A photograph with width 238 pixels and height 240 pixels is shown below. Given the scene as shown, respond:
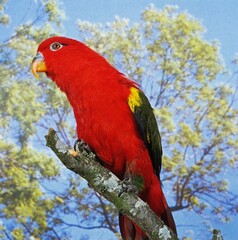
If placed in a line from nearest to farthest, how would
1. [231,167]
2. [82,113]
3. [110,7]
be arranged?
1. [82,113]
2. [231,167]
3. [110,7]

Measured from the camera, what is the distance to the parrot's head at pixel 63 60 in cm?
141

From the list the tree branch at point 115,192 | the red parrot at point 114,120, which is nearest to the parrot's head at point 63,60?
the red parrot at point 114,120

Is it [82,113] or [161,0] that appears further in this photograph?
[161,0]

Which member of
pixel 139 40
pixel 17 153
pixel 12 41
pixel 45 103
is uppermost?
pixel 139 40

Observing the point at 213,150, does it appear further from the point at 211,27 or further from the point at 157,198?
the point at 157,198

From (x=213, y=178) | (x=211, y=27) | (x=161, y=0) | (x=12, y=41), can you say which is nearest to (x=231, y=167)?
(x=213, y=178)

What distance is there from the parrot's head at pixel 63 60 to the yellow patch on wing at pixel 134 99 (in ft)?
0.44

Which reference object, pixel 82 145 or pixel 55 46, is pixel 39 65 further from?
pixel 82 145

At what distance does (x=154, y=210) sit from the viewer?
1.40 m

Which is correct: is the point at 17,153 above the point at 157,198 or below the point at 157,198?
above

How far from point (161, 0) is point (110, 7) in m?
0.34

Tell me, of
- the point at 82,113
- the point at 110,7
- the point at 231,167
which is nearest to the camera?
the point at 82,113

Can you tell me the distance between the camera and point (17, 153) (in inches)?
124

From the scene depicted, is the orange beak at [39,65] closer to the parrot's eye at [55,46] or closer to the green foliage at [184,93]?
the parrot's eye at [55,46]
